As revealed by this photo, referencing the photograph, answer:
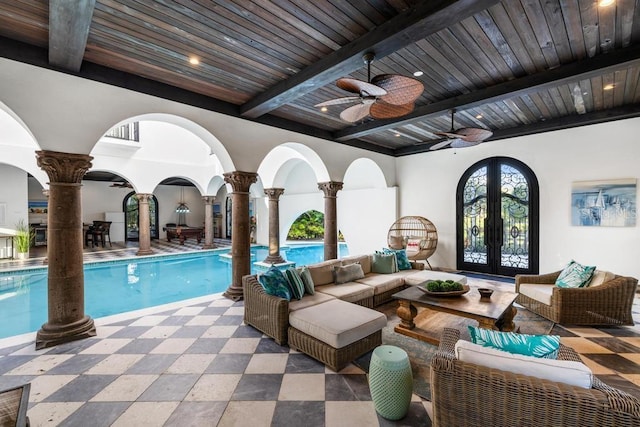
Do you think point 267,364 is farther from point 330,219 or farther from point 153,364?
point 330,219

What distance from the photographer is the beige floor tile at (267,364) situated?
8.71 ft

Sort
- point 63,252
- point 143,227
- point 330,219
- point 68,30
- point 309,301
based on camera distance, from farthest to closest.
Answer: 1. point 143,227
2. point 330,219
3. point 309,301
4. point 63,252
5. point 68,30

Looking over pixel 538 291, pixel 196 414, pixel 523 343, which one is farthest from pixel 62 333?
pixel 538 291

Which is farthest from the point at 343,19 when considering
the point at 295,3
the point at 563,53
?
the point at 563,53

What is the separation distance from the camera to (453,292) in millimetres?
3469

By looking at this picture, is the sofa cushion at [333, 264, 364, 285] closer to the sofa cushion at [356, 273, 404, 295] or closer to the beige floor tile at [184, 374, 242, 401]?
the sofa cushion at [356, 273, 404, 295]

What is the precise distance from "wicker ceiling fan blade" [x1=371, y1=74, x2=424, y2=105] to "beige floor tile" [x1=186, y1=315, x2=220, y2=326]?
351 centimetres

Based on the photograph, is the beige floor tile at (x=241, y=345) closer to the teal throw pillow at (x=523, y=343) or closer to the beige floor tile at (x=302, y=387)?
the beige floor tile at (x=302, y=387)

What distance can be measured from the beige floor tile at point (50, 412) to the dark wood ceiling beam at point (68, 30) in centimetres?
312

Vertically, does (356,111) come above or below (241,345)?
above

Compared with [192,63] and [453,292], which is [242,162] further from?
[453,292]

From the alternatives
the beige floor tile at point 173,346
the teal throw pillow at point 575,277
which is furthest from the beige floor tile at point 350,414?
the teal throw pillow at point 575,277

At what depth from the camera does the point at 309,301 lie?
3480 millimetres

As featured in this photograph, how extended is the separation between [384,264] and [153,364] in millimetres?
3660
